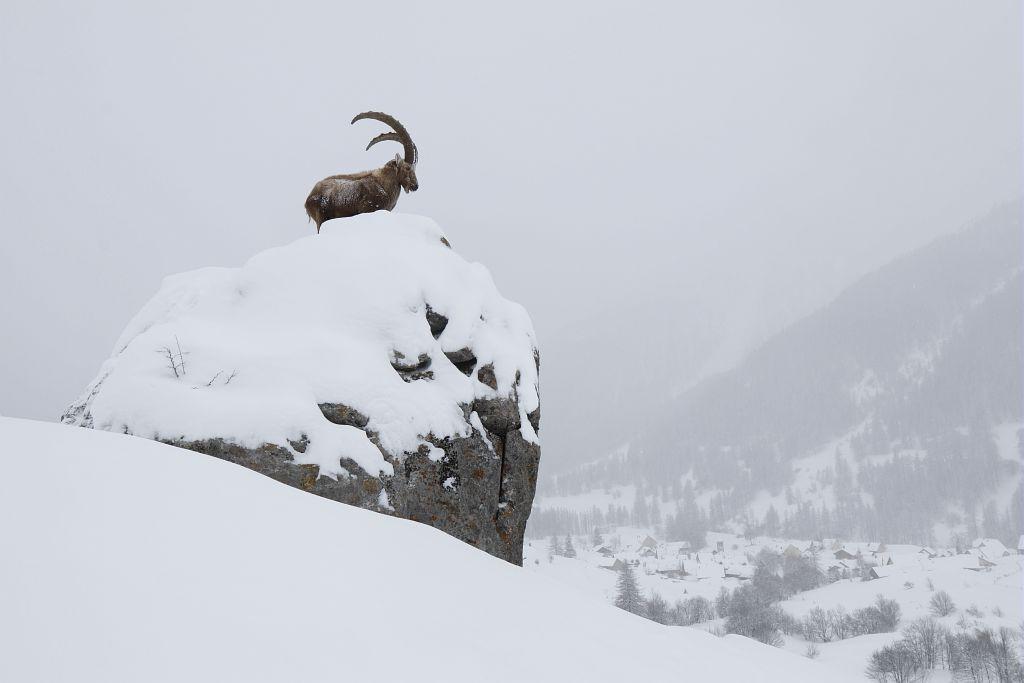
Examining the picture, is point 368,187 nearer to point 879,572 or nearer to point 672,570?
point 672,570

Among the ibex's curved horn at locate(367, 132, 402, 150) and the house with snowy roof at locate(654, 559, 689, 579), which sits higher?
the ibex's curved horn at locate(367, 132, 402, 150)

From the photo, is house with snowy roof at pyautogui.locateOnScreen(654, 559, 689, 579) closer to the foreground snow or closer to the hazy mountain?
the hazy mountain

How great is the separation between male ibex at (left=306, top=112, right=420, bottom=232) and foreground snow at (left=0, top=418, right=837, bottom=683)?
8.19 metres

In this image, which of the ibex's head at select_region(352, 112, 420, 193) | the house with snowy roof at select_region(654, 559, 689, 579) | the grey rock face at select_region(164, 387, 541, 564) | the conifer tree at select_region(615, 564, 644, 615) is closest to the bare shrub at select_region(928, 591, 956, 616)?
the conifer tree at select_region(615, 564, 644, 615)

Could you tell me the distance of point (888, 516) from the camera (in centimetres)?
14250

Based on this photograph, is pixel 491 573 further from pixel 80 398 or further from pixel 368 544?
pixel 80 398

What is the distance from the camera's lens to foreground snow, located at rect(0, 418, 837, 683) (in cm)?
188

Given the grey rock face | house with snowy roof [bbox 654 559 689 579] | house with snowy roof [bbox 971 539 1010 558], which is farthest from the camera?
house with snowy roof [bbox 654 559 689 579]

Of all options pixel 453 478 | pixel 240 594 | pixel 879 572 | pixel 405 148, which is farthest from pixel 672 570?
pixel 240 594

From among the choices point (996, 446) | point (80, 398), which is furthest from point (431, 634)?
point (996, 446)

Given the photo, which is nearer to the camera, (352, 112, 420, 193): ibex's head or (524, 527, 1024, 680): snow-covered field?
(352, 112, 420, 193): ibex's head

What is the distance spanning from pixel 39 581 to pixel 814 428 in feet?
733

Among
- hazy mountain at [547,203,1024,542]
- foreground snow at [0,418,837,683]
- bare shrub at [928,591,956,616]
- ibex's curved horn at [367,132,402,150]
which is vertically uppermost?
hazy mountain at [547,203,1024,542]

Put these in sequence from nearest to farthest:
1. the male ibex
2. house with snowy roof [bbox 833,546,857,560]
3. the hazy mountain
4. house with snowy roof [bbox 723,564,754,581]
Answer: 1. the male ibex
2. house with snowy roof [bbox 723,564,754,581]
3. house with snowy roof [bbox 833,546,857,560]
4. the hazy mountain
